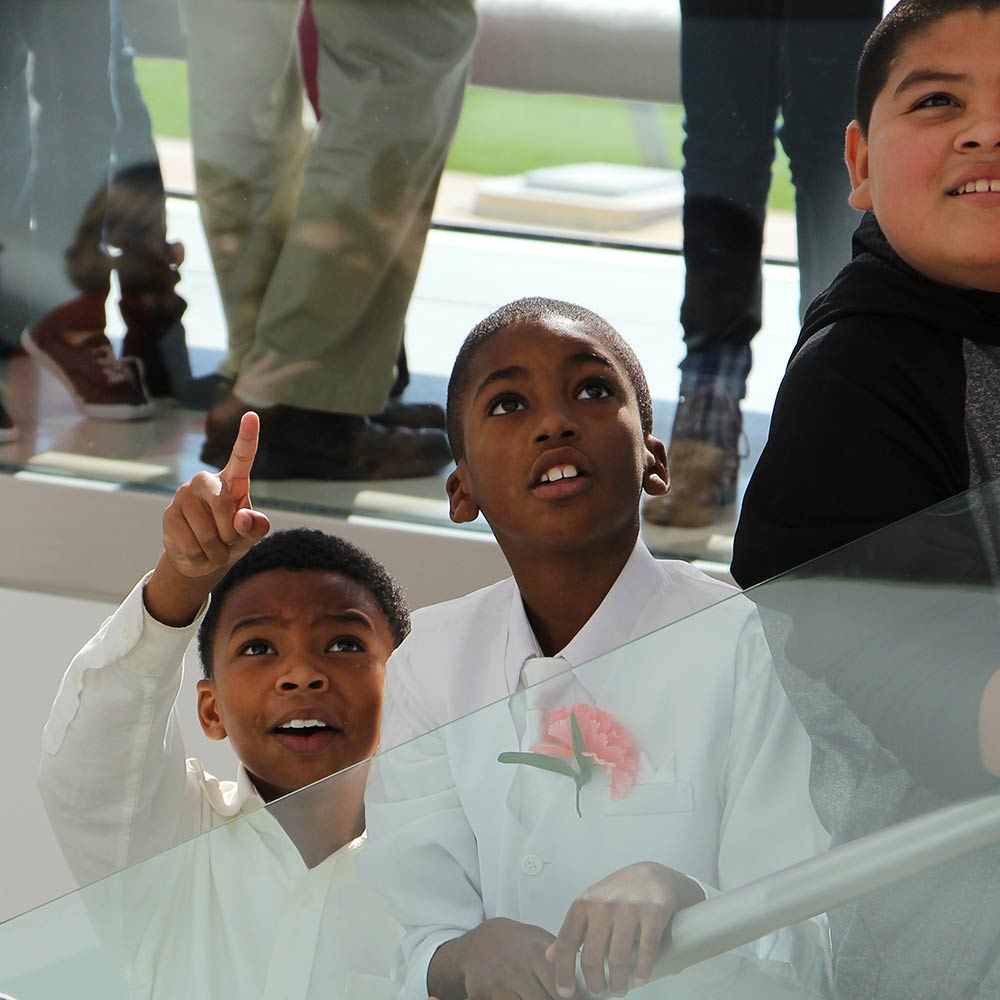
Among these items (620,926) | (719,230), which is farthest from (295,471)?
(620,926)

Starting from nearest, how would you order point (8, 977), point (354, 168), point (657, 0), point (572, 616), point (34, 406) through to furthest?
point (8, 977) → point (572, 616) → point (657, 0) → point (354, 168) → point (34, 406)

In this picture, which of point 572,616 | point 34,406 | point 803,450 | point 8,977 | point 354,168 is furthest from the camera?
point 34,406

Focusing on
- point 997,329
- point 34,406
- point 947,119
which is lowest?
point 34,406

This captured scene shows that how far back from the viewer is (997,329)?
84 centimetres

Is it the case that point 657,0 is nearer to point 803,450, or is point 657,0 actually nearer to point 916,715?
point 803,450

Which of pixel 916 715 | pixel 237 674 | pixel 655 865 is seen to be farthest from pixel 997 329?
pixel 237 674

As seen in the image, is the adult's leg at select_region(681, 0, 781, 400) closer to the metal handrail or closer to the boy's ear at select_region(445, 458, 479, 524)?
the boy's ear at select_region(445, 458, 479, 524)

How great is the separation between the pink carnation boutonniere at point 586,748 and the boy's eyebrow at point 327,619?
0.65 metres

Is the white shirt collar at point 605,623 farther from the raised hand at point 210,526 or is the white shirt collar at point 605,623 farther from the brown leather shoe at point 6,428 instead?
the brown leather shoe at point 6,428

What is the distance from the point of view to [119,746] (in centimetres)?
122

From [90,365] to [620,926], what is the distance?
69.1 inches

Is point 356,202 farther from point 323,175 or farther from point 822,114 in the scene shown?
point 822,114

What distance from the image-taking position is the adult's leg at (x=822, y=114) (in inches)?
68.8

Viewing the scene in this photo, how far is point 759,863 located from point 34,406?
5.98 ft
